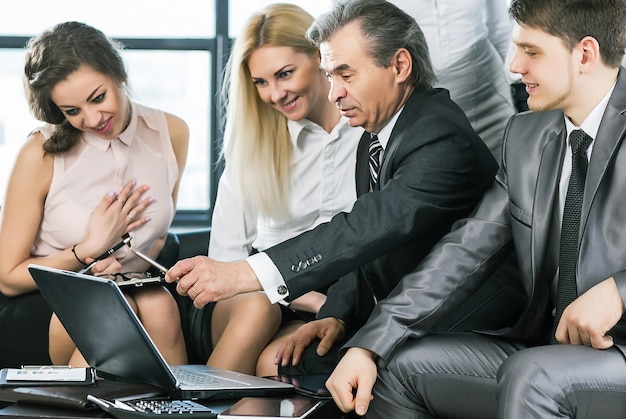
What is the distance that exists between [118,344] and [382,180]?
0.73m

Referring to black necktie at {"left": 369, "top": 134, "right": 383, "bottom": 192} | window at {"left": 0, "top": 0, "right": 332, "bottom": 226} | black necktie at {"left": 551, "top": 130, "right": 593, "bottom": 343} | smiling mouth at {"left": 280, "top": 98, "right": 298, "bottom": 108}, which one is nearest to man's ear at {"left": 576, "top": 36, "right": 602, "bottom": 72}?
black necktie at {"left": 551, "top": 130, "right": 593, "bottom": 343}

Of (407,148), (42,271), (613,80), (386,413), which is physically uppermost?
(613,80)

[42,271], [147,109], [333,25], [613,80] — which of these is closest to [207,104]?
[147,109]

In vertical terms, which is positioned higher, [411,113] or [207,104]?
[411,113]

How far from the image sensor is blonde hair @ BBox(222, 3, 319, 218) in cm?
282

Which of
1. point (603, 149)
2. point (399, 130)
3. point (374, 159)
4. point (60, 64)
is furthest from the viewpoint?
point (60, 64)

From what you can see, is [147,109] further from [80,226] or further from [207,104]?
[207,104]

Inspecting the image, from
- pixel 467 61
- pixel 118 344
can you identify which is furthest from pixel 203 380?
pixel 467 61

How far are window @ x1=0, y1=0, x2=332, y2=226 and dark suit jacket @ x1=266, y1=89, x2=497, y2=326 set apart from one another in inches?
87.7

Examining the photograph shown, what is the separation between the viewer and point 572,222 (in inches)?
76.6

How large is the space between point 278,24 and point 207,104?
6.35ft

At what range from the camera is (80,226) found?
284cm

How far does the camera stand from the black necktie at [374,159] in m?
2.50

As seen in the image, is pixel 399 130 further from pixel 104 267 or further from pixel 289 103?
pixel 104 267
